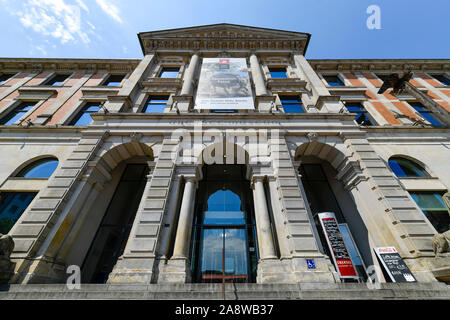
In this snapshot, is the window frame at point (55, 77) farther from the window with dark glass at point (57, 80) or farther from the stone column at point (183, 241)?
the stone column at point (183, 241)

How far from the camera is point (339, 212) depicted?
34.9 ft

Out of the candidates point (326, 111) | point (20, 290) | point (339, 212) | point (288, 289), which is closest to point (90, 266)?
point (20, 290)

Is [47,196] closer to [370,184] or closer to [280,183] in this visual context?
[280,183]

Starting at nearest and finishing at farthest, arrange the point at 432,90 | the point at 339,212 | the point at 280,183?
the point at 280,183
the point at 339,212
the point at 432,90

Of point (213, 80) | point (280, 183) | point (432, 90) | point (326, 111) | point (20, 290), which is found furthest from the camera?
point (432, 90)

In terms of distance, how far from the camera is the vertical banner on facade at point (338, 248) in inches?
267

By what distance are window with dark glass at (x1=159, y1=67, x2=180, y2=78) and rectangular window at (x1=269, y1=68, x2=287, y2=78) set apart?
9.05 meters

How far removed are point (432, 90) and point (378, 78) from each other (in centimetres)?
438

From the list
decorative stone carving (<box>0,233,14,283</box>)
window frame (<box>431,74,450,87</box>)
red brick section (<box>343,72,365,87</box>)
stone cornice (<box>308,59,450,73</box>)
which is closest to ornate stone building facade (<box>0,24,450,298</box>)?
decorative stone carving (<box>0,233,14,283</box>)

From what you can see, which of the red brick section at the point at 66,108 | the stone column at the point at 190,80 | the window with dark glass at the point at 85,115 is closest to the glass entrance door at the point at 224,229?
the stone column at the point at 190,80

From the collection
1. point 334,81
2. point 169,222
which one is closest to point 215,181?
point 169,222

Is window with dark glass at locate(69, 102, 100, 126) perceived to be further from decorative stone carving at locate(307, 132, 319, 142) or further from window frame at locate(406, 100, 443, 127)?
window frame at locate(406, 100, 443, 127)

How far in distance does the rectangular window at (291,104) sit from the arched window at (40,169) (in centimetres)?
1532

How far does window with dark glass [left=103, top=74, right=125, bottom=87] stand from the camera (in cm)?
1727
